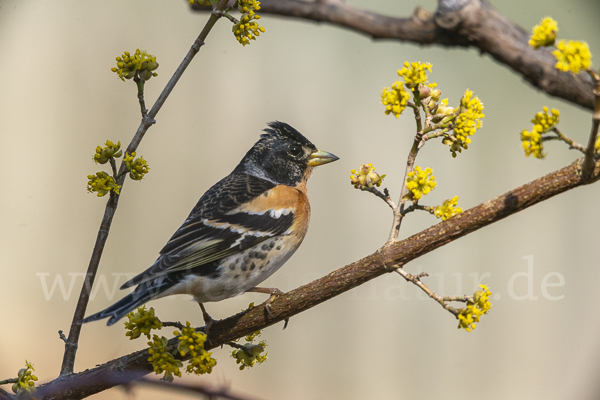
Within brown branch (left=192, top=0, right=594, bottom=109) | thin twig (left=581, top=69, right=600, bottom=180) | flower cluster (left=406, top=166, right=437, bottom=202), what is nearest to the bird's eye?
brown branch (left=192, top=0, right=594, bottom=109)

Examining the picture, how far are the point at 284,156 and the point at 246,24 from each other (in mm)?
1073

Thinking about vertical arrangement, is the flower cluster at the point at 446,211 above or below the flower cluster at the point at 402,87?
below

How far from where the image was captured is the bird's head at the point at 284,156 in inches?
86.0

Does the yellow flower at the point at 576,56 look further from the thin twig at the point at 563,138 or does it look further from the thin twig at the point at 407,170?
the thin twig at the point at 407,170

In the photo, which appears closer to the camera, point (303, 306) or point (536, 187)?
point (536, 187)

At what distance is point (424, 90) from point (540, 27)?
35 cm

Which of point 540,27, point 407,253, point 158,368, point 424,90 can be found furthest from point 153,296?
point 540,27

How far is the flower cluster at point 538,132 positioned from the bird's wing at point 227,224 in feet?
3.68

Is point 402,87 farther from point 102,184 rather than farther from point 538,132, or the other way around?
point 102,184

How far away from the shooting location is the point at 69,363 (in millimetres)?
1265

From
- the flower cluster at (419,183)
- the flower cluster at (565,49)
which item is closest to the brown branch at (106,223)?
the flower cluster at (419,183)

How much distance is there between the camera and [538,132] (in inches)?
36.1

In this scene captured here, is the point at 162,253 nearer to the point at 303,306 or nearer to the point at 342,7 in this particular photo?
the point at 303,306

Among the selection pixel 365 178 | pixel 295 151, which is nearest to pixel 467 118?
pixel 365 178
